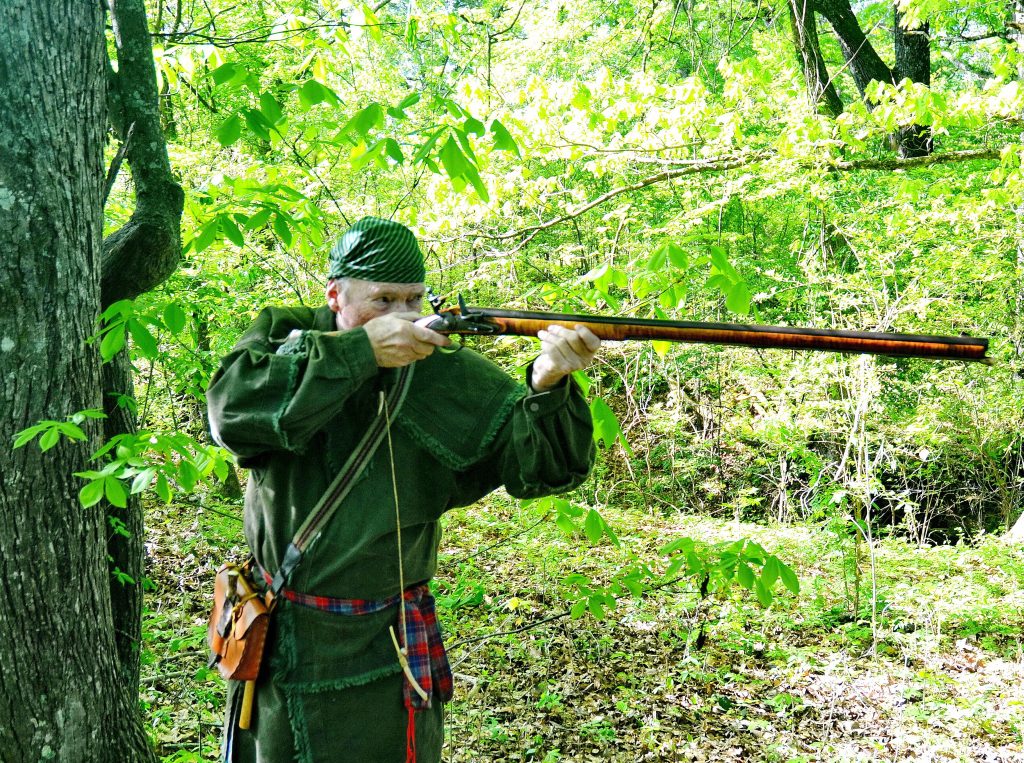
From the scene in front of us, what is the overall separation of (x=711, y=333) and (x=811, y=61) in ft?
25.5

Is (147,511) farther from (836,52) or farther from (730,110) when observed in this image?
(836,52)

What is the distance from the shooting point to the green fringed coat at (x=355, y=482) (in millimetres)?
2090

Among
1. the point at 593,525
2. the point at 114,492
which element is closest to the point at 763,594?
the point at 593,525

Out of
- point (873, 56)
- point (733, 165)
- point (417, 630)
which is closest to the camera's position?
point (417, 630)

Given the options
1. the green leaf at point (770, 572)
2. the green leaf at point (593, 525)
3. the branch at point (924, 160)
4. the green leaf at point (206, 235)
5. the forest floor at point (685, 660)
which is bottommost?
the forest floor at point (685, 660)

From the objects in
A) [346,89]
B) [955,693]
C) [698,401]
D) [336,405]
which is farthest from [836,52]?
[336,405]

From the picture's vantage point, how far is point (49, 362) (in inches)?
99.2

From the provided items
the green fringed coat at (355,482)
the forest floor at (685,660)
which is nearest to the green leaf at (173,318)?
the green fringed coat at (355,482)

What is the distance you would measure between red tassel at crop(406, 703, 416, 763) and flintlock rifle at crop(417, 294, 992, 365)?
44.2 inches

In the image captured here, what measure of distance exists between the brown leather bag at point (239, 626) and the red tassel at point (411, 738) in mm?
460

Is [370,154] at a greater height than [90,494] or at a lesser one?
greater

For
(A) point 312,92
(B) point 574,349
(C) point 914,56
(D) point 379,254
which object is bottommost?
(B) point 574,349

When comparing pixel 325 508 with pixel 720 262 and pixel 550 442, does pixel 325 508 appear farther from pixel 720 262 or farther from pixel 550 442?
pixel 720 262

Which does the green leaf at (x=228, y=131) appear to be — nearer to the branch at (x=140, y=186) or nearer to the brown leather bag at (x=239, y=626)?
the branch at (x=140, y=186)
